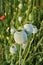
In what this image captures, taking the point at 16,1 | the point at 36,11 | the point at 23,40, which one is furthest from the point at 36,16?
the point at 23,40

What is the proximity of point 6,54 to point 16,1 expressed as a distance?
51cm

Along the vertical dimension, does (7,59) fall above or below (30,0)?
below

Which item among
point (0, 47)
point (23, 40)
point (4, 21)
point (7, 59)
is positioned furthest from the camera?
point (4, 21)

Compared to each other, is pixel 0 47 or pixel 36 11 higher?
pixel 36 11

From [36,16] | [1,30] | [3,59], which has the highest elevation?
[36,16]

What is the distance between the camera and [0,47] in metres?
1.93

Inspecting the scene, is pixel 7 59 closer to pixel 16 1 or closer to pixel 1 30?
pixel 1 30

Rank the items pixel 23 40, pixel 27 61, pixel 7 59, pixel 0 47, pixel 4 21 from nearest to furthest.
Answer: pixel 23 40, pixel 27 61, pixel 7 59, pixel 0 47, pixel 4 21

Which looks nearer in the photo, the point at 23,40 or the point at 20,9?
the point at 23,40

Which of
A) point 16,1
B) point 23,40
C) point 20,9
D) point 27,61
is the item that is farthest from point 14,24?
point 23,40

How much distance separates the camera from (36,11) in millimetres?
1875

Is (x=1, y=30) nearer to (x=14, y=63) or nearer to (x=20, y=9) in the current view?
(x=20, y=9)

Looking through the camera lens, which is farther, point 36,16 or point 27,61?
point 36,16

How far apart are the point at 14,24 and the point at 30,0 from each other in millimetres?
216
